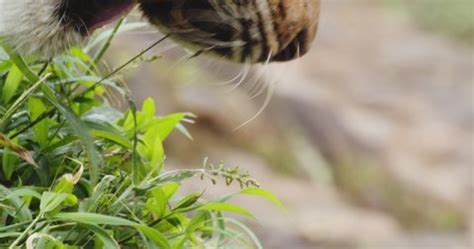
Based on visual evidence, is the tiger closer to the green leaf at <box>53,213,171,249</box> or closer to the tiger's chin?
the tiger's chin

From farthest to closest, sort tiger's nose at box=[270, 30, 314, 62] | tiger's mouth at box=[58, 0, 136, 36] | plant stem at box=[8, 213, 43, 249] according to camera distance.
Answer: tiger's nose at box=[270, 30, 314, 62]
tiger's mouth at box=[58, 0, 136, 36]
plant stem at box=[8, 213, 43, 249]


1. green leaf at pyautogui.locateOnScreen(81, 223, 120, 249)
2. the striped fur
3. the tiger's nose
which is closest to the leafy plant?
green leaf at pyautogui.locateOnScreen(81, 223, 120, 249)

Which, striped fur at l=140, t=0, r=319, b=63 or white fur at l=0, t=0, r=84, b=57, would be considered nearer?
white fur at l=0, t=0, r=84, b=57

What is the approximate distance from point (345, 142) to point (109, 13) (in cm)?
668

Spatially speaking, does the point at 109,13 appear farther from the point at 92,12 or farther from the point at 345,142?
the point at 345,142

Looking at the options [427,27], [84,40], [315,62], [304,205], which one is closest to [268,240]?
[304,205]

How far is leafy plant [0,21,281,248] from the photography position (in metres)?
1.70

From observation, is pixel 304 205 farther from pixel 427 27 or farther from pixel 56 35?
pixel 56 35

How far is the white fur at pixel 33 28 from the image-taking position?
1913 millimetres

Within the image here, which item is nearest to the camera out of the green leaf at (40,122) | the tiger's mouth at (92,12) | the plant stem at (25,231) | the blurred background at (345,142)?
the plant stem at (25,231)

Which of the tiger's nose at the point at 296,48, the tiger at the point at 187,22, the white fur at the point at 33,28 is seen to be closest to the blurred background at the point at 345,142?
the tiger's nose at the point at 296,48

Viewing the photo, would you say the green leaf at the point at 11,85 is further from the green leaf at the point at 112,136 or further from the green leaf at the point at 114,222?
the green leaf at the point at 114,222

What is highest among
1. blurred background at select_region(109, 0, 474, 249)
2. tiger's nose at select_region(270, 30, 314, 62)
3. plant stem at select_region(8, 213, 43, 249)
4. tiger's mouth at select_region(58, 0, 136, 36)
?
blurred background at select_region(109, 0, 474, 249)

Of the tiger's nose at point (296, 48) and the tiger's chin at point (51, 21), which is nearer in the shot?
the tiger's chin at point (51, 21)
